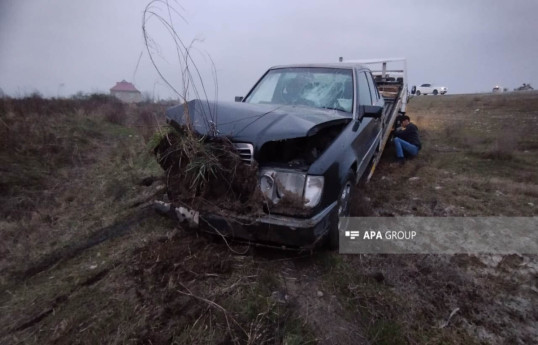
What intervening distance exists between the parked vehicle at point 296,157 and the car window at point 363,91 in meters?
0.14

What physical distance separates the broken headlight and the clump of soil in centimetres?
10

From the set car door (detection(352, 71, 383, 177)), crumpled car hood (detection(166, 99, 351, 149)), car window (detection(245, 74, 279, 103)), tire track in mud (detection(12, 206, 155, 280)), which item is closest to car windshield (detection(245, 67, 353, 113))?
car window (detection(245, 74, 279, 103))

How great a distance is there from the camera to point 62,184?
5094mm

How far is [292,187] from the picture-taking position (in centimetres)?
241

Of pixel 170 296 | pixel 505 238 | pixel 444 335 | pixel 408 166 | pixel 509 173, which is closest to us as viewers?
pixel 444 335

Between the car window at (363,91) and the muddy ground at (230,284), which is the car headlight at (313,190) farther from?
the car window at (363,91)

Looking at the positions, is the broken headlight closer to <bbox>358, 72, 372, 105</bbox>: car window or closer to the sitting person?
<bbox>358, 72, 372, 105</bbox>: car window

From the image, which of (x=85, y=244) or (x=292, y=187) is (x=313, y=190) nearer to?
(x=292, y=187)

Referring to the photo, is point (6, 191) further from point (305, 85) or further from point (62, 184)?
point (305, 85)

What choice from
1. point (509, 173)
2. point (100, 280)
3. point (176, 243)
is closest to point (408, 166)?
point (509, 173)

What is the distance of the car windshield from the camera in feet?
11.7

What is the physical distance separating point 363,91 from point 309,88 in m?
0.74

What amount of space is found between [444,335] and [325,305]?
79cm

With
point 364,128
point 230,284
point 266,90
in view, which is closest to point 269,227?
point 230,284
